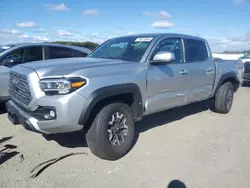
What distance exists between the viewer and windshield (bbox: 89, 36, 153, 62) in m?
4.06

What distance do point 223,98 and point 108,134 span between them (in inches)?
141

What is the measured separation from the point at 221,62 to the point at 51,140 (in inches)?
162

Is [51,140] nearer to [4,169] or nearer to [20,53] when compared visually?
[4,169]

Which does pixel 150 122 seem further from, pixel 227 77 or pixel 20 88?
pixel 20 88

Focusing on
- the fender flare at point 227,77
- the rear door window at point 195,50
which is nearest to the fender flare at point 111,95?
the rear door window at point 195,50

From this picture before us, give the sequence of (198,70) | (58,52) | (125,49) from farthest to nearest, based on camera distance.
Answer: (58,52), (198,70), (125,49)

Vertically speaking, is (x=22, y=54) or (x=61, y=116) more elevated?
(x=22, y=54)

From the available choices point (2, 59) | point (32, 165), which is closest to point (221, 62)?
point (32, 165)

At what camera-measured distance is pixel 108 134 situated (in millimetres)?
3412

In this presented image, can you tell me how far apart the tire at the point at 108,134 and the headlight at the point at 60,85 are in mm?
551

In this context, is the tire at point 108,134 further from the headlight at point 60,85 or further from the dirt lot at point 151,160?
the headlight at point 60,85

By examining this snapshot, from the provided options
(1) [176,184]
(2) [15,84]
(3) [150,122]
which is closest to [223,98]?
(3) [150,122]

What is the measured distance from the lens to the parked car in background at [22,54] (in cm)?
572

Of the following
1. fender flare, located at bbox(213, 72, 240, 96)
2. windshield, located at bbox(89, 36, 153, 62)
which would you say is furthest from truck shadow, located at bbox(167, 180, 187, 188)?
fender flare, located at bbox(213, 72, 240, 96)
